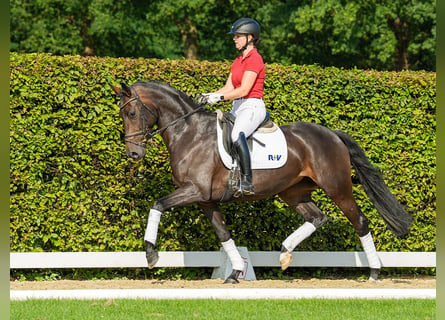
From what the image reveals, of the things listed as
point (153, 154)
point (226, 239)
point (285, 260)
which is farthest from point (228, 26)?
point (285, 260)

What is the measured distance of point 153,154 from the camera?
897 centimetres

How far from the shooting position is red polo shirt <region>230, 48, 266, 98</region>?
764 cm

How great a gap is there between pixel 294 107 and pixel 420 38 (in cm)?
1433

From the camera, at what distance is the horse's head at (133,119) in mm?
7570

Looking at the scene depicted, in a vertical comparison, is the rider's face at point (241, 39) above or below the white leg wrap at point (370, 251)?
above

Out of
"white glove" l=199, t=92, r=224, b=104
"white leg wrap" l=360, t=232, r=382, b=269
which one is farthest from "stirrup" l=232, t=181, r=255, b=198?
"white leg wrap" l=360, t=232, r=382, b=269

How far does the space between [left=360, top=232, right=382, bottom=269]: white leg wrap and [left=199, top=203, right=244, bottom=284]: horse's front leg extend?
1626 millimetres

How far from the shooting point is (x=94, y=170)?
8.81m

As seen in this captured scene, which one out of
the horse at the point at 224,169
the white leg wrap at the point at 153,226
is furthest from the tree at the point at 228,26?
the white leg wrap at the point at 153,226

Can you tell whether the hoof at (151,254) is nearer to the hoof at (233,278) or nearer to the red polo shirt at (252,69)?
the hoof at (233,278)

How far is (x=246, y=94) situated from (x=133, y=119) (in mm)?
1321

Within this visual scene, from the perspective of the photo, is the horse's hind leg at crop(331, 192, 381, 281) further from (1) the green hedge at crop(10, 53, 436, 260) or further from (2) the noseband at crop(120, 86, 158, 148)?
(2) the noseband at crop(120, 86, 158, 148)

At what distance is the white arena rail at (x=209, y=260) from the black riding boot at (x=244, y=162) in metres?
1.29

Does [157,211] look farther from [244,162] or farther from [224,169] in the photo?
[244,162]
